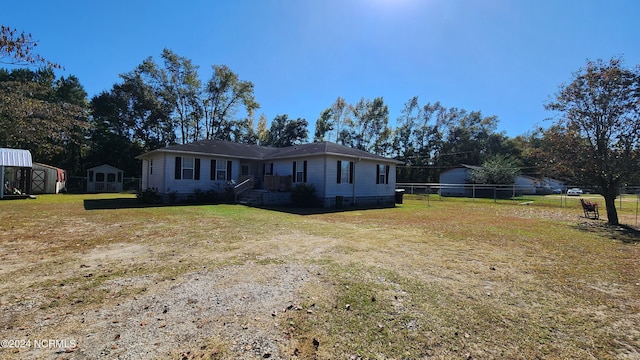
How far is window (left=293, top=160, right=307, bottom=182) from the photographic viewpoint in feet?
→ 57.6

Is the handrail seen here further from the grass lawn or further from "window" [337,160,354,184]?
the grass lawn

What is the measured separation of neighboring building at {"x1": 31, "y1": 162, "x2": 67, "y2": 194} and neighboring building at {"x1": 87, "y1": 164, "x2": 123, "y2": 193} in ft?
11.1

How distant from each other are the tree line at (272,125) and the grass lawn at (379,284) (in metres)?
4.51

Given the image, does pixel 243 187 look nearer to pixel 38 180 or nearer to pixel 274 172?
pixel 274 172

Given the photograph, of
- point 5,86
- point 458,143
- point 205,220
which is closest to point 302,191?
point 205,220

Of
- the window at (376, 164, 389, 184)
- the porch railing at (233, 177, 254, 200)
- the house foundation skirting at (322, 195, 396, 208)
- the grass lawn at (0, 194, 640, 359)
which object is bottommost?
the grass lawn at (0, 194, 640, 359)

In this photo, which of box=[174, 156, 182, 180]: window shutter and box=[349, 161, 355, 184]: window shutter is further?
box=[349, 161, 355, 184]: window shutter

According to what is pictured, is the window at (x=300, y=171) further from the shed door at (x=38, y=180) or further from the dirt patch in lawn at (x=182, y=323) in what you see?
the shed door at (x=38, y=180)

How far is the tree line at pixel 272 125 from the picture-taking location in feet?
35.8

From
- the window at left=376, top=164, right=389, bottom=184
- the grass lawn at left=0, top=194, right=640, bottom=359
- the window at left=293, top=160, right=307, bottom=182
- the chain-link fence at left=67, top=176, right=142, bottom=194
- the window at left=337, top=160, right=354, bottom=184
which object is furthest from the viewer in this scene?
the chain-link fence at left=67, top=176, right=142, bottom=194

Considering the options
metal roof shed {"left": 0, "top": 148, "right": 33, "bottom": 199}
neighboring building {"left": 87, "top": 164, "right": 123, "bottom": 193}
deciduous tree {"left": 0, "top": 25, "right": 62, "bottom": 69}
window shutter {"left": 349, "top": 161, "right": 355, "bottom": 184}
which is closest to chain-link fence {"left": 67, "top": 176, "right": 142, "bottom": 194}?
neighboring building {"left": 87, "top": 164, "right": 123, "bottom": 193}

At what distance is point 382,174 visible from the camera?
19.9 meters

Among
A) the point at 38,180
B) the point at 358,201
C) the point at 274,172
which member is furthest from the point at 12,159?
the point at 358,201

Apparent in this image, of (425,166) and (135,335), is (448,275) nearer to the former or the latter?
(135,335)
